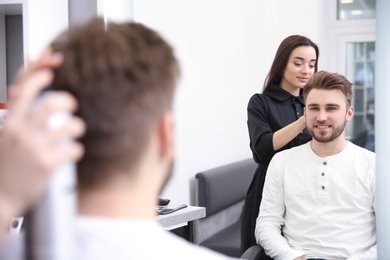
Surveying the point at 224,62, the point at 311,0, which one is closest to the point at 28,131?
the point at 224,62

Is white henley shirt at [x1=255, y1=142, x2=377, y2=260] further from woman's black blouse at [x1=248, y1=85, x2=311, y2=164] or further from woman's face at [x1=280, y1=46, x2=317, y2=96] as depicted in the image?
woman's face at [x1=280, y1=46, x2=317, y2=96]

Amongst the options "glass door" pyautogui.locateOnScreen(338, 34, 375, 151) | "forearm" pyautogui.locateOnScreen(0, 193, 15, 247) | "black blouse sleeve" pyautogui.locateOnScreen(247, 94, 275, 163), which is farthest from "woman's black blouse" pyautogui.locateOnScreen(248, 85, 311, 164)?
"glass door" pyautogui.locateOnScreen(338, 34, 375, 151)

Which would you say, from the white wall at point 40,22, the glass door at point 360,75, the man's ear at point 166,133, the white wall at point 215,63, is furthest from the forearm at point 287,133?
the glass door at point 360,75

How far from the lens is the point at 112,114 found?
2.51 feet

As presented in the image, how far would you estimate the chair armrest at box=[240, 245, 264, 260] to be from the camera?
242 cm

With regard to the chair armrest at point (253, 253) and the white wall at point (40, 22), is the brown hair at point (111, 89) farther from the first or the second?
the white wall at point (40, 22)

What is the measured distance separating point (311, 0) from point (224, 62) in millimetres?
1369

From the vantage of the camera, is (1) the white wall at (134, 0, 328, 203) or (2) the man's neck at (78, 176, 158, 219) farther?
(1) the white wall at (134, 0, 328, 203)

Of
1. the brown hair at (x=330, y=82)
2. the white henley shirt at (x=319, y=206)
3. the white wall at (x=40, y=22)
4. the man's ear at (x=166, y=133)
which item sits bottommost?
the white henley shirt at (x=319, y=206)

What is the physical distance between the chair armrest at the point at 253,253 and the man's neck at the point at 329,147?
46 centimetres

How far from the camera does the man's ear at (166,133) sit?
817 millimetres

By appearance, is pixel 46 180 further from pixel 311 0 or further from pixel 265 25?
pixel 311 0

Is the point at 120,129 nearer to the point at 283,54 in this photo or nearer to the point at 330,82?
the point at 330,82

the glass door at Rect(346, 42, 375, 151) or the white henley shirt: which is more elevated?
the glass door at Rect(346, 42, 375, 151)
